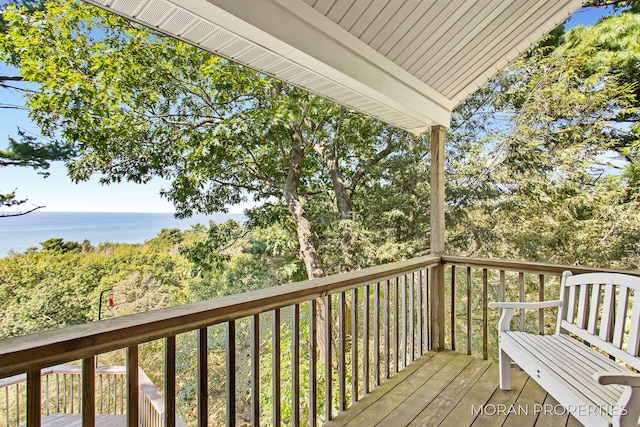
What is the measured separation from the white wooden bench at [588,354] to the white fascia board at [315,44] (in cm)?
170

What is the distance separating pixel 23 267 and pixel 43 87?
308cm

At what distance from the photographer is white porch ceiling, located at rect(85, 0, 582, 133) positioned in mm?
1476

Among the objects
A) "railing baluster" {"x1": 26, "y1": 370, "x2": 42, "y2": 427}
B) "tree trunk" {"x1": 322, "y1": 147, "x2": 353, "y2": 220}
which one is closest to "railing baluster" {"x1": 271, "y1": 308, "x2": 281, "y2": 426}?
"railing baluster" {"x1": 26, "y1": 370, "x2": 42, "y2": 427}

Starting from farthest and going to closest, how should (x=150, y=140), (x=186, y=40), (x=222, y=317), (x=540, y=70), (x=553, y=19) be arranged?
(x=150, y=140)
(x=540, y=70)
(x=553, y=19)
(x=186, y=40)
(x=222, y=317)

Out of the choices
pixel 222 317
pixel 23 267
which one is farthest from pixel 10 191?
pixel 222 317

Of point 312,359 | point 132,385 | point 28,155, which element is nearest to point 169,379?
point 132,385

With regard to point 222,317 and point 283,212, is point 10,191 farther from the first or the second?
point 222,317

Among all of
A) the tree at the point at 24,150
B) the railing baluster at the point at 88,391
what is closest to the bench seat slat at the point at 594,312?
the railing baluster at the point at 88,391

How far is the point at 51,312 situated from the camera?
588 centimetres

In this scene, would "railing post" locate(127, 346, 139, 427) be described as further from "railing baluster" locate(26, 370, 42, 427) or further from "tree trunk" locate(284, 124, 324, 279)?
"tree trunk" locate(284, 124, 324, 279)

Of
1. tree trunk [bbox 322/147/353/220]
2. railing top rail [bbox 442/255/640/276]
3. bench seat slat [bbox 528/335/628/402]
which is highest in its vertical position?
tree trunk [bbox 322/147/353/220]

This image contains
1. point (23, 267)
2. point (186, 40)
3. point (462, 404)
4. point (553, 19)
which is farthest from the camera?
point (23, 267)

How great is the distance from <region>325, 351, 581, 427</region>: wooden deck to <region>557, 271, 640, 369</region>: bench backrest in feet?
1.67

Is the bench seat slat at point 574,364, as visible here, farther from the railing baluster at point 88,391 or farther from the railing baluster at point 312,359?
the railing baluster at point 88,391
